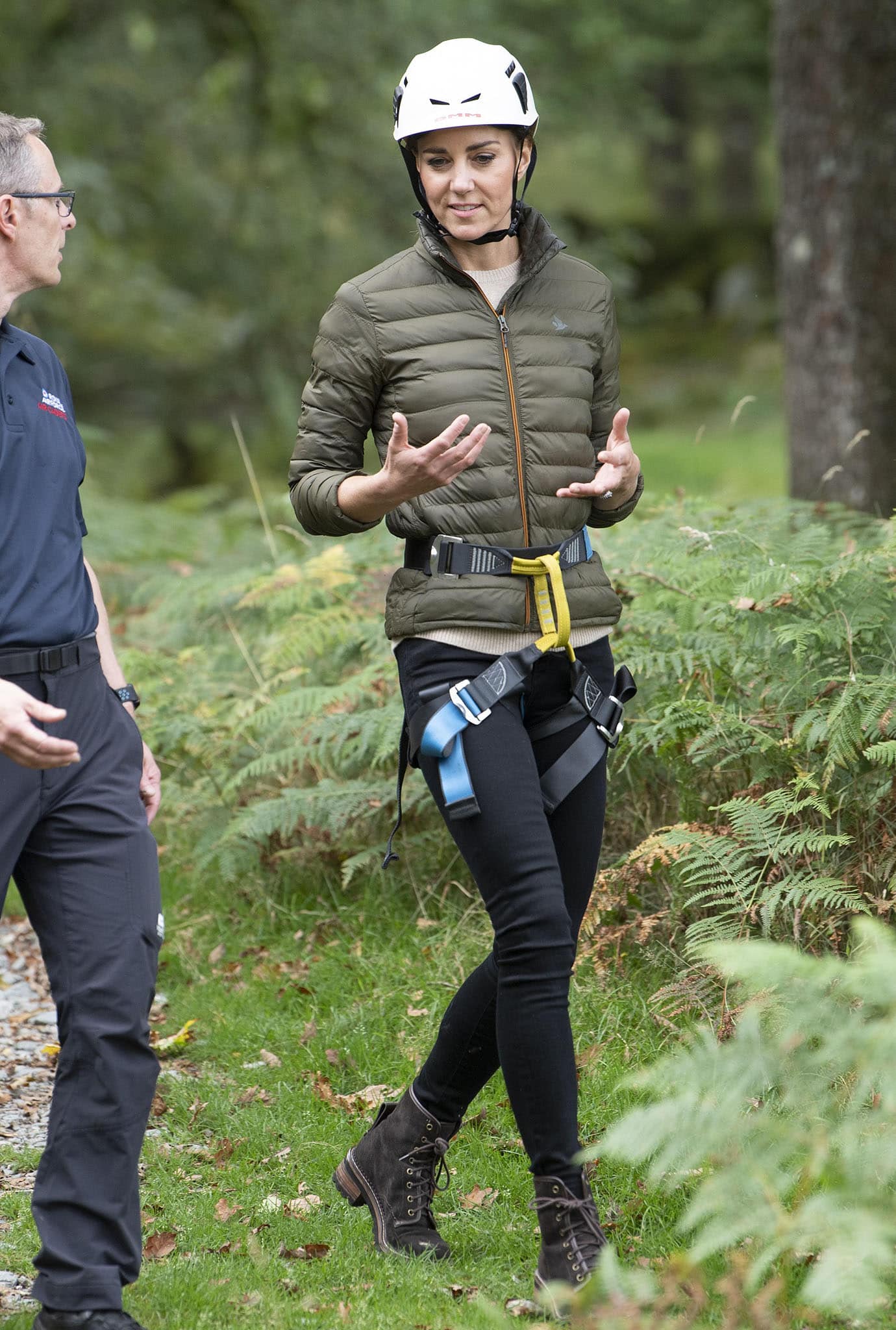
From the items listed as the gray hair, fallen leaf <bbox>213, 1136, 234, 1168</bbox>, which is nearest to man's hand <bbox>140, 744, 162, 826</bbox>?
the gray hair

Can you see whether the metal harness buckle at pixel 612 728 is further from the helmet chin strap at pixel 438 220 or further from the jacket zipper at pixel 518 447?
the helmet chin strap at pixel 438 220

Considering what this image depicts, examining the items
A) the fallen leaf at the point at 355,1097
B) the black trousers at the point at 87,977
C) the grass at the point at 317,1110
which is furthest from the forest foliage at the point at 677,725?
the black trousers at the point at 87,977

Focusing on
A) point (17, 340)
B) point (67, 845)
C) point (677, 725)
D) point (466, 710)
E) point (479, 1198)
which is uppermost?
point (17, 340)

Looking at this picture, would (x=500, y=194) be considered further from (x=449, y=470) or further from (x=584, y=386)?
(x=449, y=470)

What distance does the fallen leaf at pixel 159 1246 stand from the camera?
3912 mm

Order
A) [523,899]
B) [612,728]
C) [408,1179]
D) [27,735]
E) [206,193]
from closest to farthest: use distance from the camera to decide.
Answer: [27,735] < [523,899] < [612,728] < [408,1179] < [206,193]

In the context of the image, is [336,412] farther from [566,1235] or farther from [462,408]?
[566,1235]

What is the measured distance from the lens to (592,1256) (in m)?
3.38

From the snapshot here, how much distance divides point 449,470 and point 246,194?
37.9ft

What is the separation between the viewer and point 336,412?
3.63 metres

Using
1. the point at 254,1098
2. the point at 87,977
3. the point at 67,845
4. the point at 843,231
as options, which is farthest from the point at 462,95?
the point at 843,231

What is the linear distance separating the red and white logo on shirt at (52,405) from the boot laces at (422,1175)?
2067 millimetres

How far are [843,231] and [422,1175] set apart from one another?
6.02 meters

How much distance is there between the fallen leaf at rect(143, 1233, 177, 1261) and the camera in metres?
3.91
